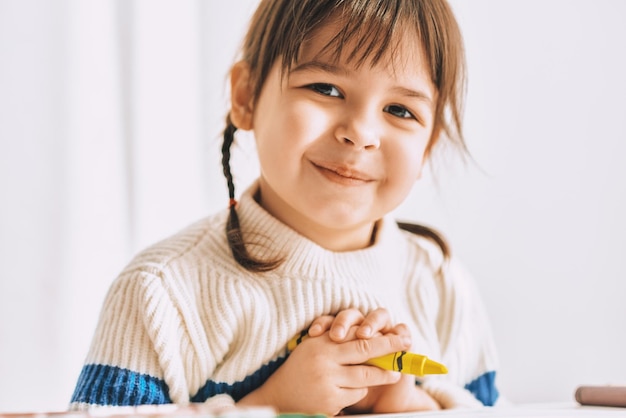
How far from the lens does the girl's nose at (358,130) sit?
0.90 meters

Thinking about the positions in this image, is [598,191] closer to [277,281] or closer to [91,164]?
[277,281]

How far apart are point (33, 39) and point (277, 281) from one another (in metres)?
0.60

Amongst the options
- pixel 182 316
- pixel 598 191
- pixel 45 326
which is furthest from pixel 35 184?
pixel 598 191

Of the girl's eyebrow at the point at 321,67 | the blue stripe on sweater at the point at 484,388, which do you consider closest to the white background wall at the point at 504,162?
the blue stripe on sweater at the point at 484,388

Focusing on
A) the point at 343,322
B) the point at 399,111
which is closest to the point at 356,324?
the point at 343,322

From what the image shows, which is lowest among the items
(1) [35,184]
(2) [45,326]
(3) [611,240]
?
(2) [45,326]

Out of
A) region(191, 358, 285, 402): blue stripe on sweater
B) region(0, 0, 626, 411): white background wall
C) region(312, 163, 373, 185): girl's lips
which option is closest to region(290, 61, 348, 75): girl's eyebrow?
region(312, 163, 373, 185): girl's lips

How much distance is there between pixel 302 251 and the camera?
0.98 m

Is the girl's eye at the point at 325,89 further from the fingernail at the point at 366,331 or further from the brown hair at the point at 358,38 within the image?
the fingernail at the point at 366,331

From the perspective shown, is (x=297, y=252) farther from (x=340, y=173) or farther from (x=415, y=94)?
(x=415, y=94)

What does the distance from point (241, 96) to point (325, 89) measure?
0.16 metres

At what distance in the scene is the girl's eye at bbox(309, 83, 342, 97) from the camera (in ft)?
3.01

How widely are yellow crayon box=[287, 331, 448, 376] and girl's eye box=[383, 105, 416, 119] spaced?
0.94 ft

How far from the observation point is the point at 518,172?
1.42 m
